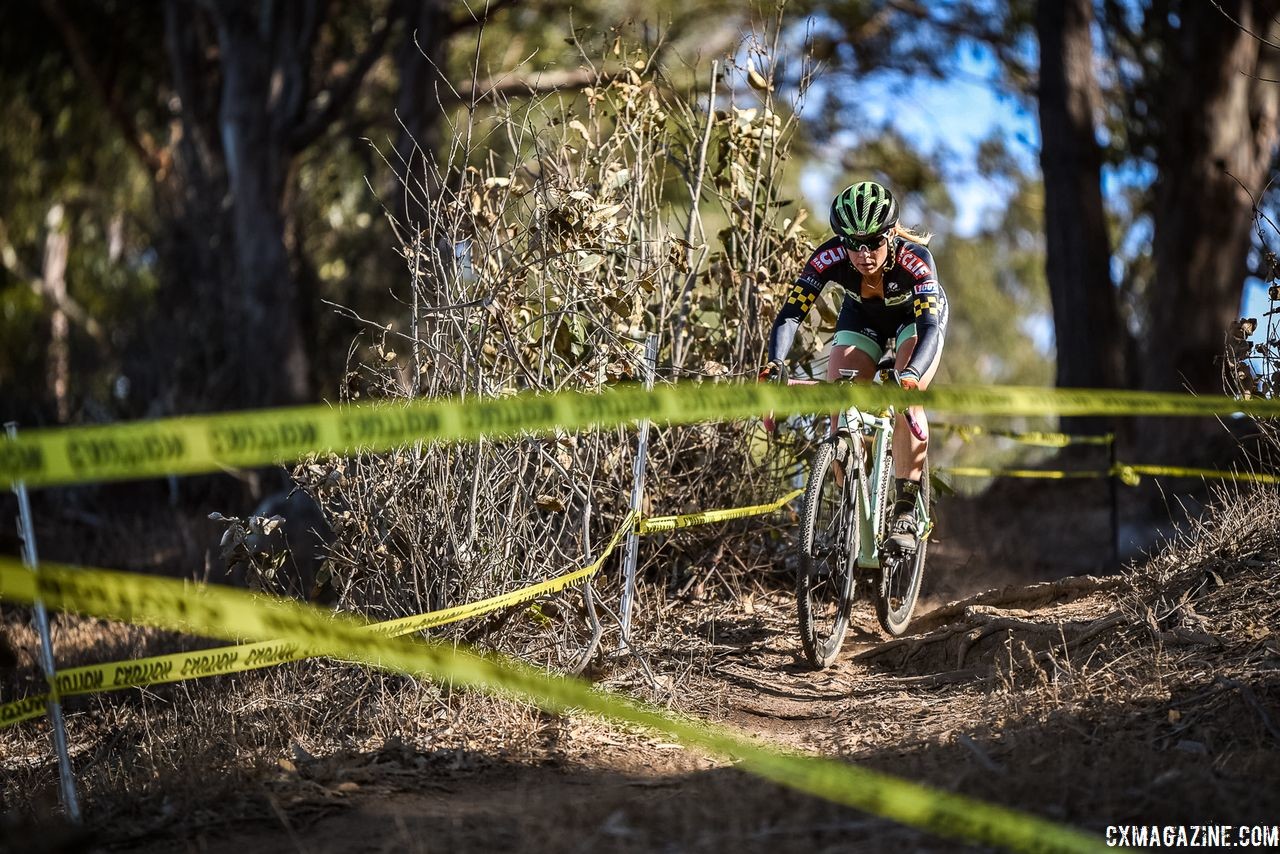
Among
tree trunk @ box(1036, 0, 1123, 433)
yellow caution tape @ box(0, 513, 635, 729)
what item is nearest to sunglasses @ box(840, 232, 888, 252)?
yellow caution tape @ box(0, 513, 635, 729)

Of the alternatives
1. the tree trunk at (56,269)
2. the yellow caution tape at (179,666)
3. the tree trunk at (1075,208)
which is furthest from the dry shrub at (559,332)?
the tree trunk at (56,269)

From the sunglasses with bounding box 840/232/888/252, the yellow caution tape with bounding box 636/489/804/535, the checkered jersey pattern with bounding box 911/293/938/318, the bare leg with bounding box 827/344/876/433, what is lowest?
the yellow caution tape with bounding box 636/489/804/535

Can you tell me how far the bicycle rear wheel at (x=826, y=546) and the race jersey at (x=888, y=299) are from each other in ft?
1.82

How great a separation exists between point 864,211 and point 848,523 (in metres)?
1.43

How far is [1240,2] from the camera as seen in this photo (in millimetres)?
12305

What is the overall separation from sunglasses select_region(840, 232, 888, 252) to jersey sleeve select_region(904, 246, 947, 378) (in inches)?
7.3

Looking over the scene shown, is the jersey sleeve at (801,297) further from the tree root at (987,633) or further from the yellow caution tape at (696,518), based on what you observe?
the tree root at (987,633)

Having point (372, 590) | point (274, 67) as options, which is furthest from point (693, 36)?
point (372, 590)

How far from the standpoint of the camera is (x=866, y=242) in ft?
19.1

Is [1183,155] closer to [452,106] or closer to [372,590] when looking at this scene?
[452,106]

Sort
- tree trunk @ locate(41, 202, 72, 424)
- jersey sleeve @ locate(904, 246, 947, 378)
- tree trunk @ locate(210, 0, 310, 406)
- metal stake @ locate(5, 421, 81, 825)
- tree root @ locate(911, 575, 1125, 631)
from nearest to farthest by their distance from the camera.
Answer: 1. metal stake @ locate(5, 421, 81, 825)
2. jersey sleeve @ locate(904, 246, 947, 378)
3. tree root @ locate(911, 575, 1125, 631)
4. tree trunk @ locate(210, 0, 310, 406)
5. tree trunk @ locate(41, 202, 72, 424)

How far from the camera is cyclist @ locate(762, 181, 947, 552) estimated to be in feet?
18.7

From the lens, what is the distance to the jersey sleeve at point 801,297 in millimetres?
5738

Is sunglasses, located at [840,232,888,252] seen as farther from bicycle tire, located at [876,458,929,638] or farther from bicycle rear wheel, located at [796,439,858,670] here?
bicycle tire, located at [876,458,929,638]
